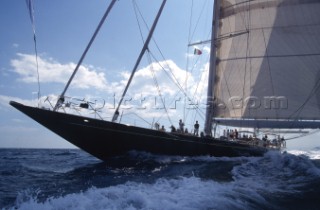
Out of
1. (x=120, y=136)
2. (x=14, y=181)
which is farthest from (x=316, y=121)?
(x=14, y=181)

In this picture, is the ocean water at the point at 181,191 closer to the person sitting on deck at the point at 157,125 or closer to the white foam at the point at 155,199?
the white foam at the point at 155,199

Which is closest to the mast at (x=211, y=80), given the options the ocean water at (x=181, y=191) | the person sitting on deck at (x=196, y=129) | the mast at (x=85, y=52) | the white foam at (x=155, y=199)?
the person sitting on deck at (x=196, y=129)

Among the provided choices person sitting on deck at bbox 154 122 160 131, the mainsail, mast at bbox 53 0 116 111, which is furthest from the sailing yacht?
mast at bbox 53 0 116 111

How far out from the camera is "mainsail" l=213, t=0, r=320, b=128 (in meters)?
24.8

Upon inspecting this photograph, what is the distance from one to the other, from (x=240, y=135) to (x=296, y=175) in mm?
13115

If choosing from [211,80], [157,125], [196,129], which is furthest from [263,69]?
[157,125]

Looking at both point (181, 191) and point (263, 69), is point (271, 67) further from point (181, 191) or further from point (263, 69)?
point (181, 191)

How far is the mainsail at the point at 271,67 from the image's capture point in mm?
24755

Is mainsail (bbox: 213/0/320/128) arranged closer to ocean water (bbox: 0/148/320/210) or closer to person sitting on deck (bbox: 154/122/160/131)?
person sitting on deck (bbox: 154/122/160/131)

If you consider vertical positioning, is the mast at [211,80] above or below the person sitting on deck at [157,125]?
above

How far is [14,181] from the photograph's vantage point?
1342cm

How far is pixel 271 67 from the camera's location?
83.1 feet

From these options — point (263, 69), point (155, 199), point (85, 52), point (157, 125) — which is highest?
point (263, 69)

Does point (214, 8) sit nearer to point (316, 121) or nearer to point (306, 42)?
point (306, 42)
